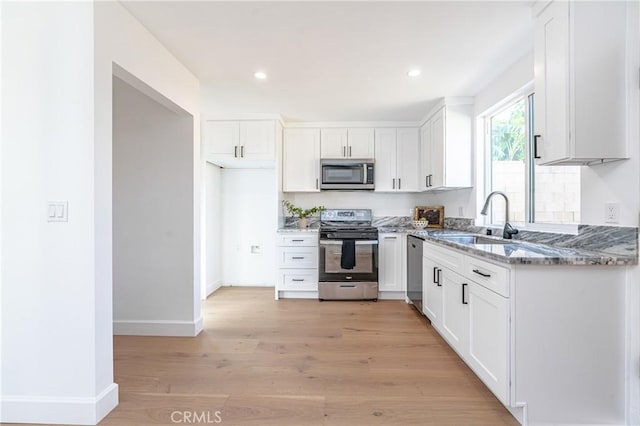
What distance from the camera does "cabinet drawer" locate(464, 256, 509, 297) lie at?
1.64 m

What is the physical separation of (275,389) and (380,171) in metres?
3.06

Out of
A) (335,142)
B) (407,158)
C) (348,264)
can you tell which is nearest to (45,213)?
(348,264)

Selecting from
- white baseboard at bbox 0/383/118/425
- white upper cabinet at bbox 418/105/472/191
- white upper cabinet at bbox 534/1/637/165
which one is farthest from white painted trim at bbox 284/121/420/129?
white baseboard at bbox 0/383/118/425

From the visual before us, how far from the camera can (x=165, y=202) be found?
9.32ft

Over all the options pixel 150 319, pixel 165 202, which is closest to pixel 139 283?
pixel 150 319

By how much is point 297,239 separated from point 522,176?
98.7 inches

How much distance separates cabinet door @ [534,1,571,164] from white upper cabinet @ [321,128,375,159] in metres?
2.49

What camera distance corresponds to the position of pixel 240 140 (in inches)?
157

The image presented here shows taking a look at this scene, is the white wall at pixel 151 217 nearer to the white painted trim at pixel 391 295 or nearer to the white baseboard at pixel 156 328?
the white baseboard at pixel 156 328

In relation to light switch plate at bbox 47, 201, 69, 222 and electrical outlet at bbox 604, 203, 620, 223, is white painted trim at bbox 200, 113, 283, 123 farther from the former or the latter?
electrical outlet at bbox 604, 203, 620, 223

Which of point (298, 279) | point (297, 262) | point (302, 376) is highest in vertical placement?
point (297, 262)

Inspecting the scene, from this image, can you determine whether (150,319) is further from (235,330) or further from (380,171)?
(380,171)

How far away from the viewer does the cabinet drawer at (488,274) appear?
64.4 inches

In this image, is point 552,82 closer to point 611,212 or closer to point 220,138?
point 611,212
